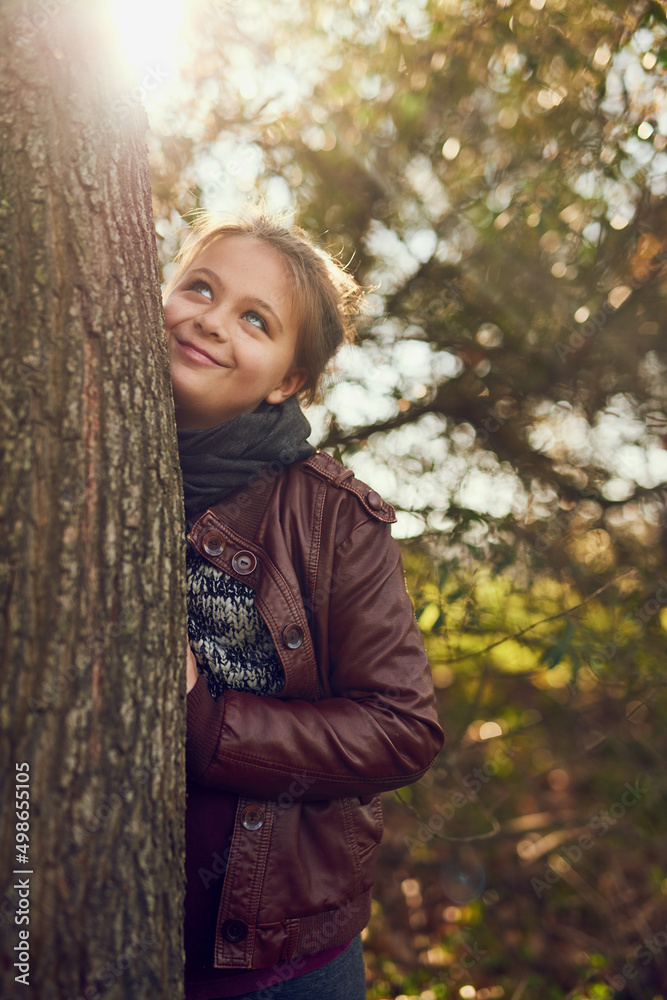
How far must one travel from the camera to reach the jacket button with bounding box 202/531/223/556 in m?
1.43

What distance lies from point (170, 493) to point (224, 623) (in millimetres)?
416

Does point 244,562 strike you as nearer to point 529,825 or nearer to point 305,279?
point 305,279

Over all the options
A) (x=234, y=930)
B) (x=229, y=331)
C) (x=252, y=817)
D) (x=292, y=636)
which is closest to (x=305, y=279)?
(x=229, y=331)

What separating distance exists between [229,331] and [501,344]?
2234 mm

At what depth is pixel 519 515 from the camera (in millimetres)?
3324

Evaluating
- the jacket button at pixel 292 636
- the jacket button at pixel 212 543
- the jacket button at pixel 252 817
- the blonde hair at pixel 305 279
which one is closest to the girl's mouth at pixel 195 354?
Result: the blonde hair at pixel 305 279

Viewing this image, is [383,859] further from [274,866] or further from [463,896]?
[274,866]

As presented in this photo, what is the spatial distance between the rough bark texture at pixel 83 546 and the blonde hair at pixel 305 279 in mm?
586

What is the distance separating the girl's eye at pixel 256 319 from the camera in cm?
159

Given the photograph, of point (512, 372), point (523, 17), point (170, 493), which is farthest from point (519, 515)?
point (170, 493)

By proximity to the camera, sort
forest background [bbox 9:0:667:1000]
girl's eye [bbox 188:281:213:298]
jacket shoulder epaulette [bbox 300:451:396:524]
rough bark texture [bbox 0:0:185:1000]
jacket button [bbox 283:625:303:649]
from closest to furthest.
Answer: rough bark texture [bbox 0:0:185:1000], jacket button [bbox 283:625:303:649], jacket shoulder epaulette [bbox 300:451:396:524], girl's eye [bbox 188:281:213:298], forest background [bbox 9:0:667:1000]

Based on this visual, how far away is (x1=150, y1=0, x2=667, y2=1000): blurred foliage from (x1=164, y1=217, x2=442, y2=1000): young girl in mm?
1263

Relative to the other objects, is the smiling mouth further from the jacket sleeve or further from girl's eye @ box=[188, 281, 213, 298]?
the jacket sleeve

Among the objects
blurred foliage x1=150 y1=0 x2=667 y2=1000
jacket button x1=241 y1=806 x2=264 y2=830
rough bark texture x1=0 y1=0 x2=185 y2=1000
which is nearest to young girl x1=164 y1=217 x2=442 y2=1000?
jacket button x1=241 y1=806 x2=264 y2=830
